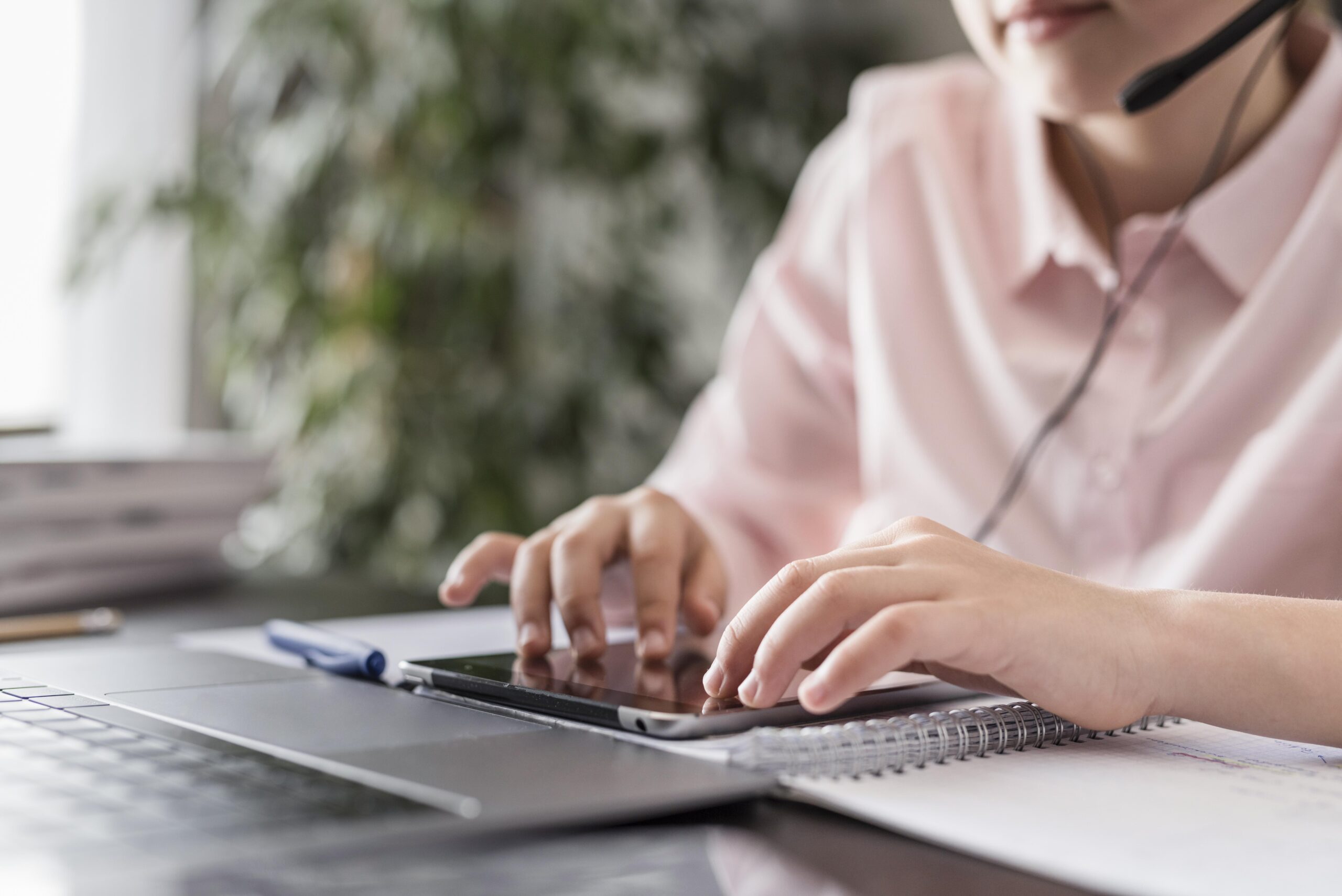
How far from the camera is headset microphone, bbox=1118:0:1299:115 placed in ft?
2.35

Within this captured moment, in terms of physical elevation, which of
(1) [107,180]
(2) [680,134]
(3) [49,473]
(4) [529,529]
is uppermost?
(2) [680,134]

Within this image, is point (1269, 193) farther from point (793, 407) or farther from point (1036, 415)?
point (793, 407)

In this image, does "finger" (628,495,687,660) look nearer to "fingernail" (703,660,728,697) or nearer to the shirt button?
"fingernail" (703,660,728,697)

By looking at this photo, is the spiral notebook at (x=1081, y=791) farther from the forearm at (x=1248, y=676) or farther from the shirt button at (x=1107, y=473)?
the shirt button at (x=1107, y=473)

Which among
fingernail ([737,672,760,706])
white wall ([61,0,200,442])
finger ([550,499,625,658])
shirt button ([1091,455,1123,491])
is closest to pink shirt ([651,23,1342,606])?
shirt button ([1091,455,1123,491])

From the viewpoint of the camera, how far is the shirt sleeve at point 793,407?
984 millimetres

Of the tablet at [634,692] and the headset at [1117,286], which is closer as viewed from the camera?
the tablet at [634,692]

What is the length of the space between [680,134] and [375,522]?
820 mm

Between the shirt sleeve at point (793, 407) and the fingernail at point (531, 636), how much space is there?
0.38m

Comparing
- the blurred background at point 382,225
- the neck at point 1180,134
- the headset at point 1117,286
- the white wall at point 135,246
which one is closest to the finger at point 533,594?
the headset at point 1117,286

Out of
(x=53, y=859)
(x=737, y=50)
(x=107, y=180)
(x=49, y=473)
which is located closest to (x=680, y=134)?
(x=737, y=50)

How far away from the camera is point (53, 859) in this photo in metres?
0.30

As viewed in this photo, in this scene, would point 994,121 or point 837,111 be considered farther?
point 837,111

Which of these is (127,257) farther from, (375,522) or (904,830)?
(904,830)
